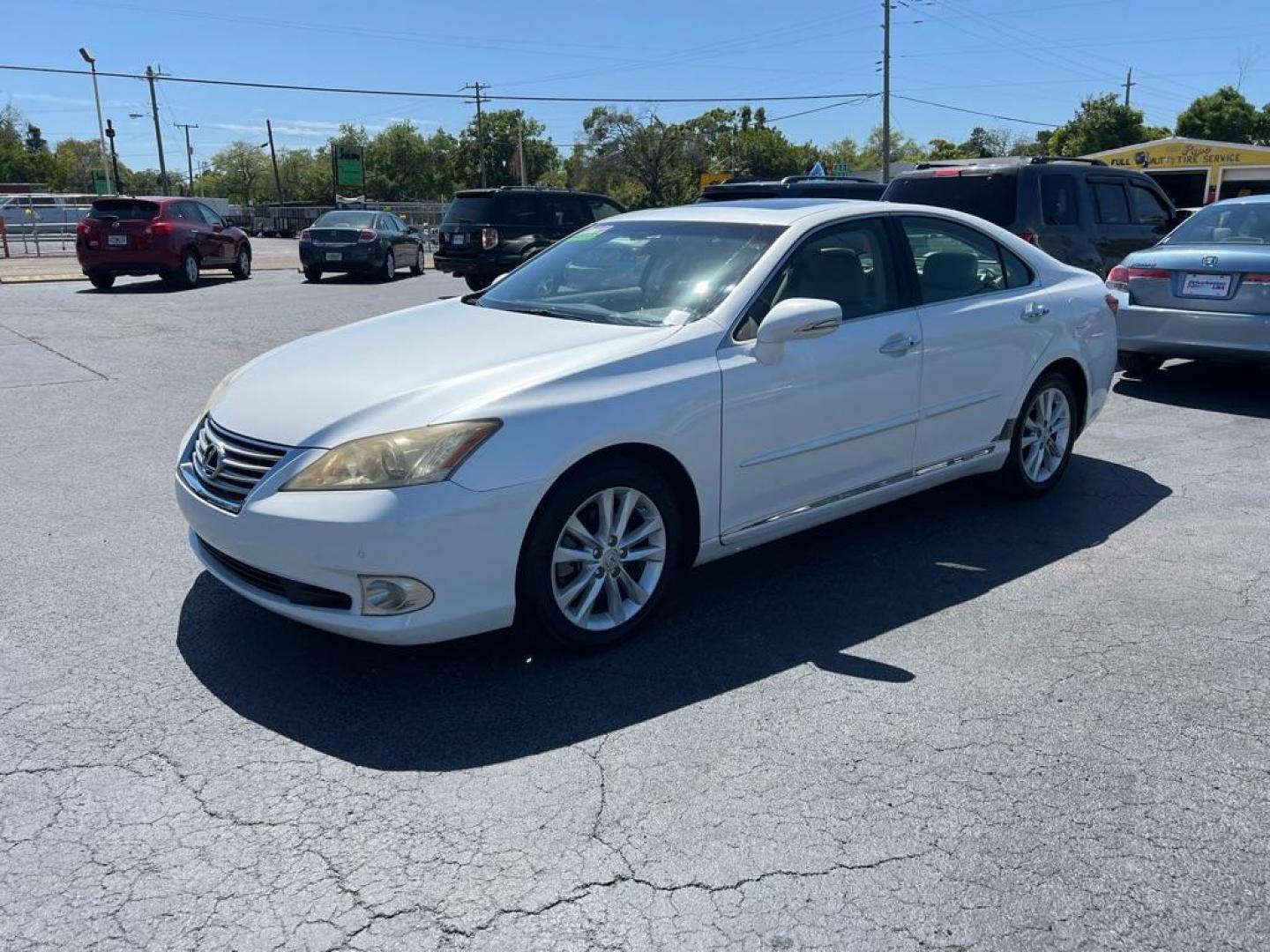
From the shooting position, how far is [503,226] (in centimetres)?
1820

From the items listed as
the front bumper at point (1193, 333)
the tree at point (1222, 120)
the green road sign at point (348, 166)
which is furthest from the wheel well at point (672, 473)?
the tree at point (1222, 120)

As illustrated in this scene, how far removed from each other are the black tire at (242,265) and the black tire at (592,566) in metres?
19.2

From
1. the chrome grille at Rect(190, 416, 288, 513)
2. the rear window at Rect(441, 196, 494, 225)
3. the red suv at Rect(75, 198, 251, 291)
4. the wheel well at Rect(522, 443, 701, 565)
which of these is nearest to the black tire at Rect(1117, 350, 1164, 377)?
the wheel well at Rect(522, 443, 701, 565)

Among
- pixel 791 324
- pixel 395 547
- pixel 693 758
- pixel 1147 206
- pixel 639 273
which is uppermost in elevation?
pixel 1147 206

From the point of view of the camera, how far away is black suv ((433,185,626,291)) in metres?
18.1

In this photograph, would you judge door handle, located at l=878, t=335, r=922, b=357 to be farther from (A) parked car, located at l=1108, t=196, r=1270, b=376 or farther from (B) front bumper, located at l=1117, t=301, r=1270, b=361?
(B) front bumper, located at l=1117, t=301, r=1270, b=361

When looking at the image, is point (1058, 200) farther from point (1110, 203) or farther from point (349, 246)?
point (349, 246)

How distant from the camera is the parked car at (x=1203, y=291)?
8.10 meters

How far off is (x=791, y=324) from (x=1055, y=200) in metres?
7.63

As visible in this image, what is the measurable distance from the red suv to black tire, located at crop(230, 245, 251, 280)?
1.75 meters

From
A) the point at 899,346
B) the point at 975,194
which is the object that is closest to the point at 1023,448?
the point at 899,346

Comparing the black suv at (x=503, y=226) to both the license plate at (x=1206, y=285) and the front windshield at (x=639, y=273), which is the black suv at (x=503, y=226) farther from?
the front windshield at (x=639, y=273)

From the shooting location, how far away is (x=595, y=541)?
12.8 feet

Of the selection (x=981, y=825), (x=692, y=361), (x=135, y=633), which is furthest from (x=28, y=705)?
(x=981, y=825)
